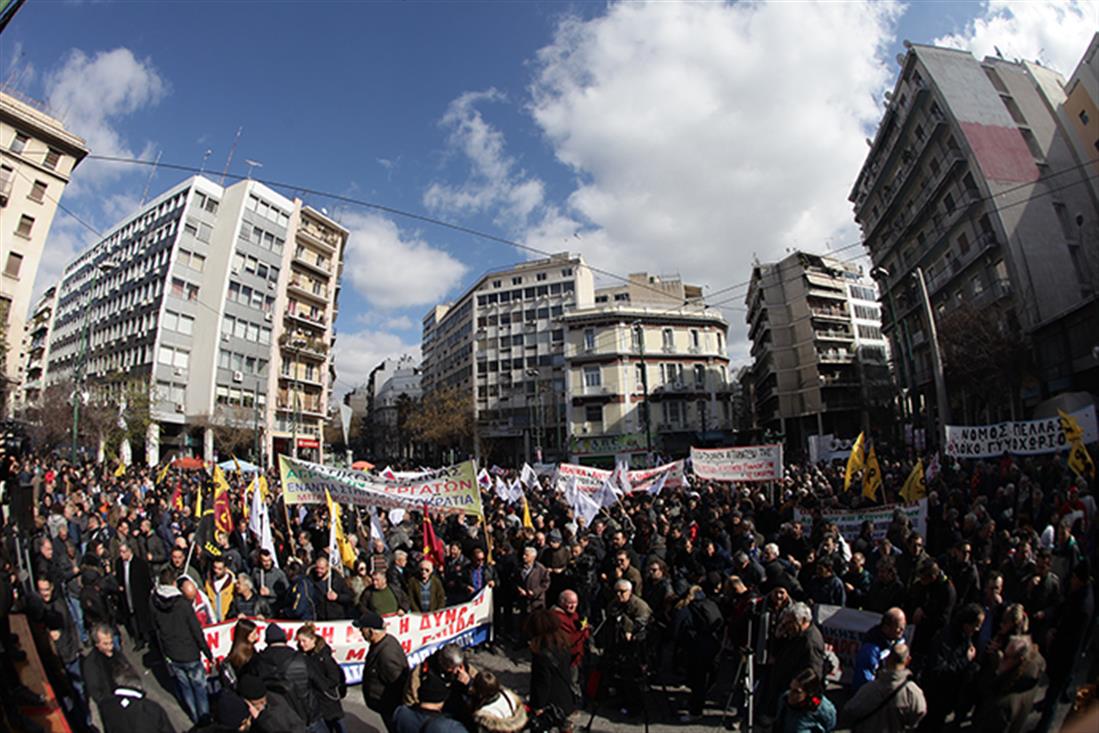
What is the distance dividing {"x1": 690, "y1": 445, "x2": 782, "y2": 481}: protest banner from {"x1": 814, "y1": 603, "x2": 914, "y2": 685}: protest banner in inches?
292

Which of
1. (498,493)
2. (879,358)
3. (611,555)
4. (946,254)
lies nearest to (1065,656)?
(946,254)

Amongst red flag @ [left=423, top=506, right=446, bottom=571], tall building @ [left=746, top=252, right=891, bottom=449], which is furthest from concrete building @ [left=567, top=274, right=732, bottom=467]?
red flag @ [left=423, top=506, right=446, bottom=571]

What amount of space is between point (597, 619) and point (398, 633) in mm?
2943

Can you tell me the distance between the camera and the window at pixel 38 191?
11.1 feet

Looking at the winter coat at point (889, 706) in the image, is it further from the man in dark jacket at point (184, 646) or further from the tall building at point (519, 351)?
the tall building at point (519, 351)

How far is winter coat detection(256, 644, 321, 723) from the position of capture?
4488mm

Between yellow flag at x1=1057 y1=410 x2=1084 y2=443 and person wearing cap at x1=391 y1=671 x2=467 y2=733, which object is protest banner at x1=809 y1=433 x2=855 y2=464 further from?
person wearing cap at x1=391 y1=671 x2=467 y2=733

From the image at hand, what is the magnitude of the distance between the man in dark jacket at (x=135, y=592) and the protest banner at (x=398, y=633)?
6.92 feet

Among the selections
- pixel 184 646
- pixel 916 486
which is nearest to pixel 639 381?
pixel 916 486

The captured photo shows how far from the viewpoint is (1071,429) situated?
830cm

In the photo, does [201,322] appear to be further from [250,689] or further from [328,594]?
[250,689]

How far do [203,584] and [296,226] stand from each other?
51557 mm

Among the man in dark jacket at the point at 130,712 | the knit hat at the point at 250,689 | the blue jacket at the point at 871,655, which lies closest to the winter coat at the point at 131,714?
the man in dark jacket at the point at 130,712

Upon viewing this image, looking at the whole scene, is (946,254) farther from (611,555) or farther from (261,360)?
(261,360)
